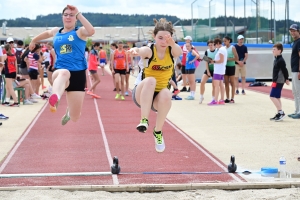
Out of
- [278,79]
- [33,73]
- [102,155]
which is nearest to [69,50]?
[102,155]

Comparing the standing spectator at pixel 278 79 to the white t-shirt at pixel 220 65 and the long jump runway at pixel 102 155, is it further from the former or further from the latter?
the white t-shirt at pixel 220 65

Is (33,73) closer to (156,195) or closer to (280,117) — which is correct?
(280,117)

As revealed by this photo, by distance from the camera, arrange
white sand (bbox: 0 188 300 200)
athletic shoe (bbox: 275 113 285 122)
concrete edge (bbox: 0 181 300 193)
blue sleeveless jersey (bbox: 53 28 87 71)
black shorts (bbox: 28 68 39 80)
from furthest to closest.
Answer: black shorts (bbox: 28 68 39 80) → athletic shoe (bbox: 275 113 285 122) → blue sleeveless jersey (bbox: 53 28 87 71) → concrete edge (bbox: 0 181 300 193) → white sand (bbox: 0 188 300 200)

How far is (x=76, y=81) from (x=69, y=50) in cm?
45

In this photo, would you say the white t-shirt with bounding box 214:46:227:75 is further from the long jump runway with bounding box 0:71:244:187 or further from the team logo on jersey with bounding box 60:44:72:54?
the team logo on jersey with bounding box 60:44:72:54

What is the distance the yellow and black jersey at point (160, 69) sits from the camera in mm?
7066

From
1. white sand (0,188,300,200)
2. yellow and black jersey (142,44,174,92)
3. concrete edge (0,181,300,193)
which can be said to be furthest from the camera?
yellow and black jersey (142,44,174,92)

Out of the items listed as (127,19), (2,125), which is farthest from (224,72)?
(127,19)

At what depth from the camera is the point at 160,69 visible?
23.4 ft

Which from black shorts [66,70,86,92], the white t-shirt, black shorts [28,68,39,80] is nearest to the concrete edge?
black shorts [66,70,86,92]

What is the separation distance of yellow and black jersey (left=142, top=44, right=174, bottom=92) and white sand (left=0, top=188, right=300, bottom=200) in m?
1.31

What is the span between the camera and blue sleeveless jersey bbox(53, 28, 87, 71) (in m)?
7.30

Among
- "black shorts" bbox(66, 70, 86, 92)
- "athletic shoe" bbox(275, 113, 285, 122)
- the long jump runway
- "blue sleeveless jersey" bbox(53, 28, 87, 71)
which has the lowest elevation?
"athletic shoe" bbox(275, 113, 285, 122)

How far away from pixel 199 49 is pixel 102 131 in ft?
46.1
